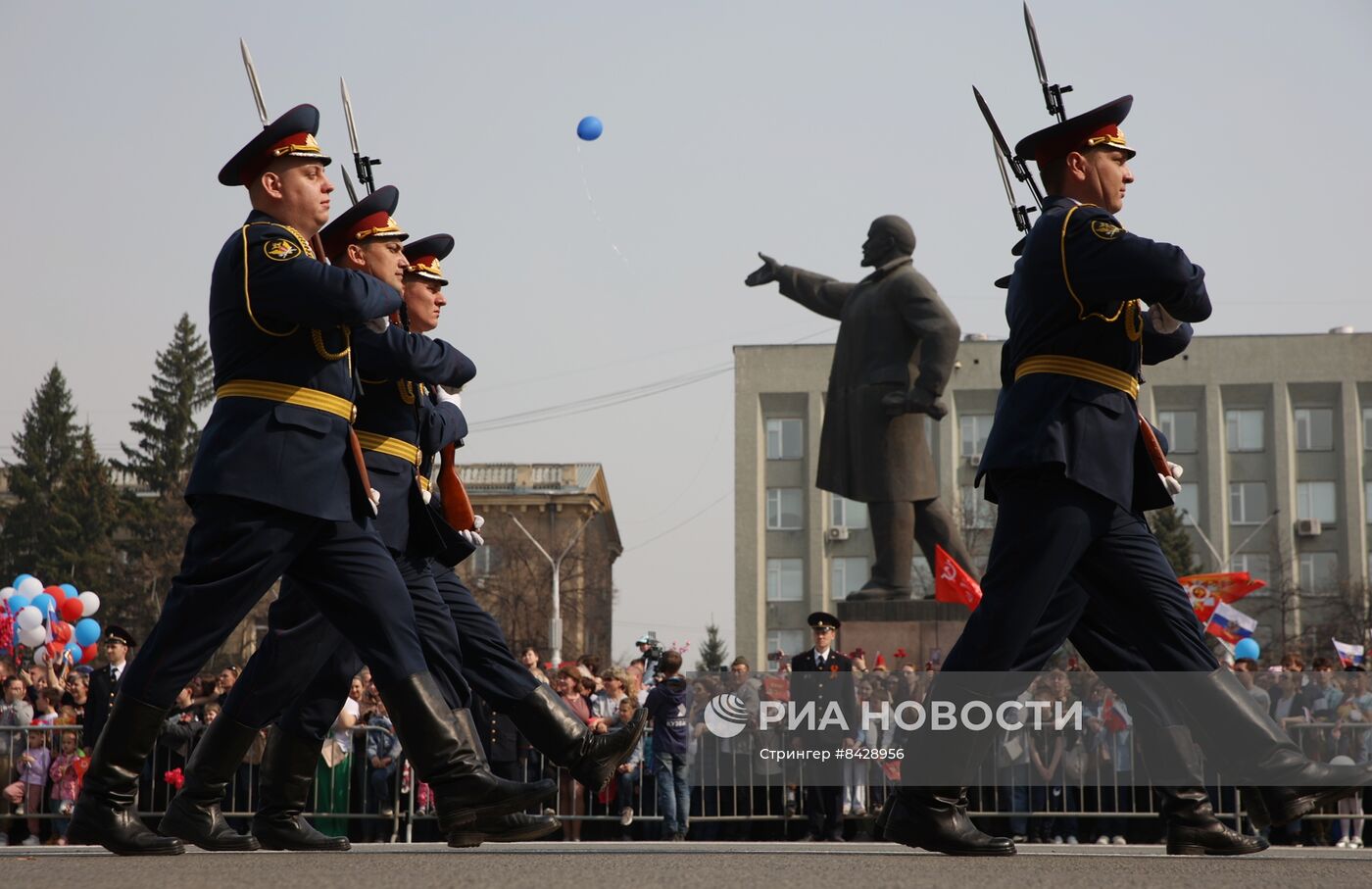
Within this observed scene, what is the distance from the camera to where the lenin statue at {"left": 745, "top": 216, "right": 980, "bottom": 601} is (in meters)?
15.2

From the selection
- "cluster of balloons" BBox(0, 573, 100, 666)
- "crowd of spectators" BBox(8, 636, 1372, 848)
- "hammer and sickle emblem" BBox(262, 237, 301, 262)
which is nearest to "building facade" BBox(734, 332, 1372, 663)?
"cluster of balloons" BBox(0, 573, 100, 666)

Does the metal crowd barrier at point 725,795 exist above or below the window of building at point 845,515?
below

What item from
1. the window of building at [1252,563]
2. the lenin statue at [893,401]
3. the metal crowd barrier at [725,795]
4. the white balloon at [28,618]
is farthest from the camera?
the window of building at [1252,563]

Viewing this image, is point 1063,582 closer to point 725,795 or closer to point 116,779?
point 116,779

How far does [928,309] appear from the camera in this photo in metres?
15.1

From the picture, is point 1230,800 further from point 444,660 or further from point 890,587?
point 444,660

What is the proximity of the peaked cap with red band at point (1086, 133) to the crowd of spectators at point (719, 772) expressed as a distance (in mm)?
6701

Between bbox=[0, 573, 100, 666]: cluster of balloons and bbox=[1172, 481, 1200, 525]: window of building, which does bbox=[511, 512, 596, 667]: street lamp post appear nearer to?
bbox=[0, 573, 100, 666]: cluster of balloons

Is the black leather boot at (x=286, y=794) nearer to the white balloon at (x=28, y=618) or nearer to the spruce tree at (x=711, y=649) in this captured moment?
the white balloon at (x=28, y=618)

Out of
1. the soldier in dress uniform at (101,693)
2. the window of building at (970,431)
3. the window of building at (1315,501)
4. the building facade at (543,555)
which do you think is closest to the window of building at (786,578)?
the building facade at (543,555)

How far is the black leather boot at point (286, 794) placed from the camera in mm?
6645

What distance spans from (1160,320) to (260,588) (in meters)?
3.01

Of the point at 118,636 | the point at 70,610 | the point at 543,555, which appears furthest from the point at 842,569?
the point at 118,636

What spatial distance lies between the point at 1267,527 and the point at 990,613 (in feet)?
224
